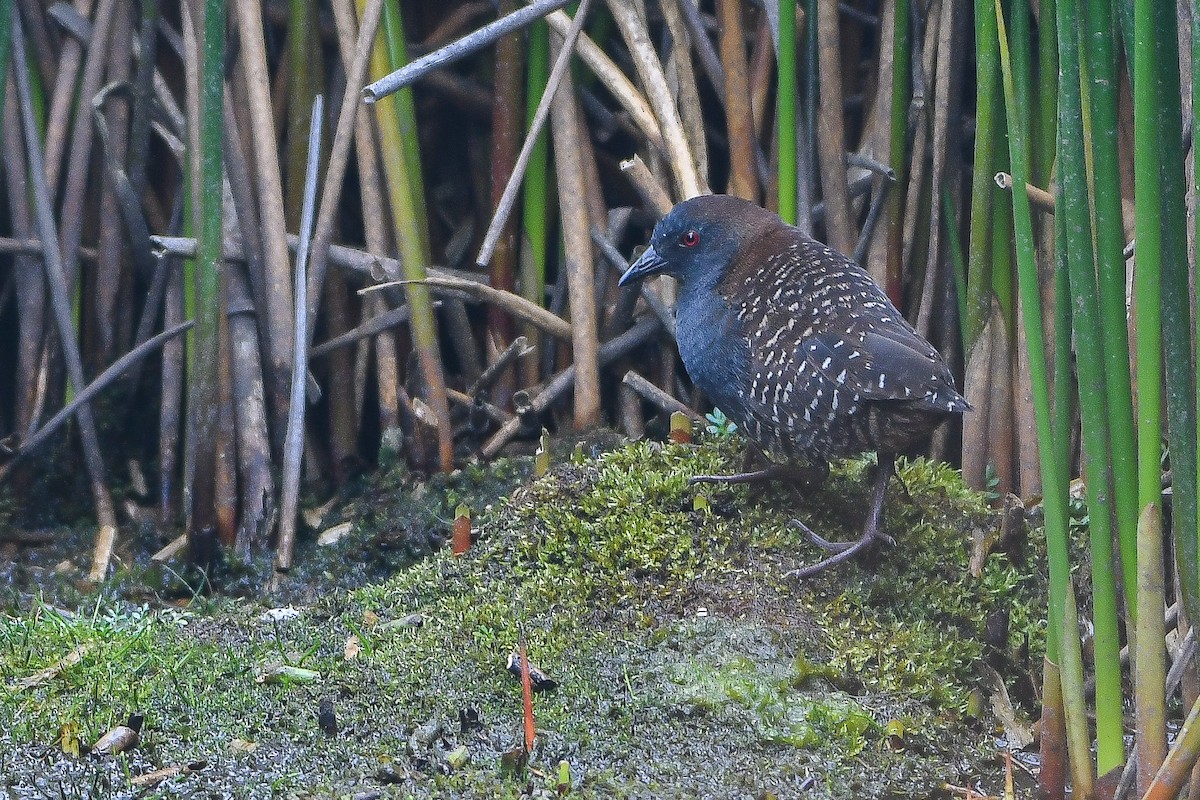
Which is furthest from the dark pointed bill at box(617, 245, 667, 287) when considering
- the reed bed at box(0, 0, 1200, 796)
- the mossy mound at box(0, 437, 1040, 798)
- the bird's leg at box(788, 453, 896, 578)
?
the bird's leg at box(788, 453, 896, 578)

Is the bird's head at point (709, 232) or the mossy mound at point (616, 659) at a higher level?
the bird's head at point (709, 232)

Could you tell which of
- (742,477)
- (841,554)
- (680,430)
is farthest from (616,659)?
(680,430)

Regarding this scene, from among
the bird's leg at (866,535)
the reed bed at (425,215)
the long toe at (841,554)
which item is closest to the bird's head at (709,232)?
the reed bed at (425,215)

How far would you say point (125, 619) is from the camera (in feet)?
10.8

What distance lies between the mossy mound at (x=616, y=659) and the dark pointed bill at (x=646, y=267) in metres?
0.72

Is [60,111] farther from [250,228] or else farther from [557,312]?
[557,312]

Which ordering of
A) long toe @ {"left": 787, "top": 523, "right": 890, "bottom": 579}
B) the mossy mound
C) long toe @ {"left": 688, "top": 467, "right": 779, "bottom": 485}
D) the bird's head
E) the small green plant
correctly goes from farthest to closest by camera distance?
the small green plant < the bird's head < long toe @ {"left": 688, "top": 467, "right": 779, "bottom": 485} < long toe @ {"left": 787, "top": 523, "right": 890, "bottom": 579} < the mossy mound

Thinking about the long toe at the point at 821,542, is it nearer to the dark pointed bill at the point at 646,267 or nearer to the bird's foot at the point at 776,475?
the bird's foot at the point at 776,475

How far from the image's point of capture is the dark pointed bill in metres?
4.16

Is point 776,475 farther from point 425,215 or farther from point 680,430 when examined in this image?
point 425,215

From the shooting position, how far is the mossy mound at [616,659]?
2.54 metres

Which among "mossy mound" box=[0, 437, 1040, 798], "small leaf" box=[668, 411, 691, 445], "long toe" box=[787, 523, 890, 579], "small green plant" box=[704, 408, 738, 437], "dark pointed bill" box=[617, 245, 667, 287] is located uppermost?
"dark pointed bill" box=[617, 245, 667, 287]

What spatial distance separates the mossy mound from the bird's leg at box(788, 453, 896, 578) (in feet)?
0.14

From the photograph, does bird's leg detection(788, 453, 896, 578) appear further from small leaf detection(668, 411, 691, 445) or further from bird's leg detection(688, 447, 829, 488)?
small leaf detection(668, 411, 691, 445)
